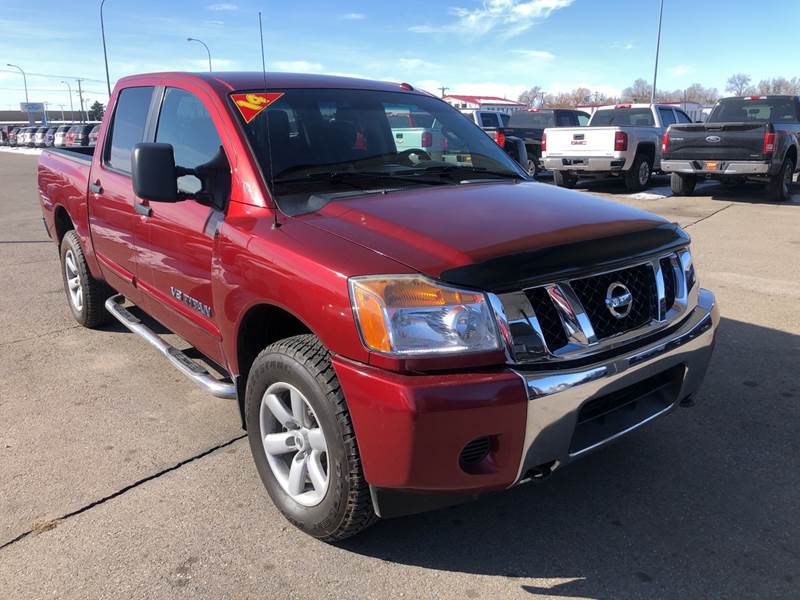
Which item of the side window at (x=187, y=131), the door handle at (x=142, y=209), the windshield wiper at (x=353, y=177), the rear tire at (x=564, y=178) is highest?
the side window at (x=187, y=131)

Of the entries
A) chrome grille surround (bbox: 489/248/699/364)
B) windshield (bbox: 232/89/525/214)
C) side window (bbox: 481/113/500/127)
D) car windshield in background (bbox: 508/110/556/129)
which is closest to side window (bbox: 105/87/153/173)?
windshield (bbox: 232/89/525/214)

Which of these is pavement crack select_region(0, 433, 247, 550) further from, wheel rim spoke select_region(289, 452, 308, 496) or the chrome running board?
wheel rim spoke select_region(289, 452, 308, 496)

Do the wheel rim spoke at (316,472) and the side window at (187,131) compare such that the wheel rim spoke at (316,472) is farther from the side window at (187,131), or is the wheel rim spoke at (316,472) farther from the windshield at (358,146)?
the side window at (187,131)

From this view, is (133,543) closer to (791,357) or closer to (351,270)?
(351,270)

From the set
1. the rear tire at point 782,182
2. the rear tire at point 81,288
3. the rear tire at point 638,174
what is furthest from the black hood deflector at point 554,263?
the rear tire at point 638,174

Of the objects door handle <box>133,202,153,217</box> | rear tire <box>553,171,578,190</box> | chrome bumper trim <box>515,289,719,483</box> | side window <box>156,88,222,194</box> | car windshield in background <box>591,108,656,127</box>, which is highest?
car windshield in background <box>591,108,656,127</box>

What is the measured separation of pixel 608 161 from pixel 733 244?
5.35 meters

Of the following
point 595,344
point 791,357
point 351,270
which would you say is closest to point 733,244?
point 791,357

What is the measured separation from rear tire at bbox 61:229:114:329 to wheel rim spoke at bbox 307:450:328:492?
3.15 meters

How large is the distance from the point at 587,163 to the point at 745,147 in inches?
115

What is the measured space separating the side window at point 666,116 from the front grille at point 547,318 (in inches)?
568

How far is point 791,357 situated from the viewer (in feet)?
14.8

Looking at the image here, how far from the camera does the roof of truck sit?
3336 mm

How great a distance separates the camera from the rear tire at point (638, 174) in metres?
13.8
